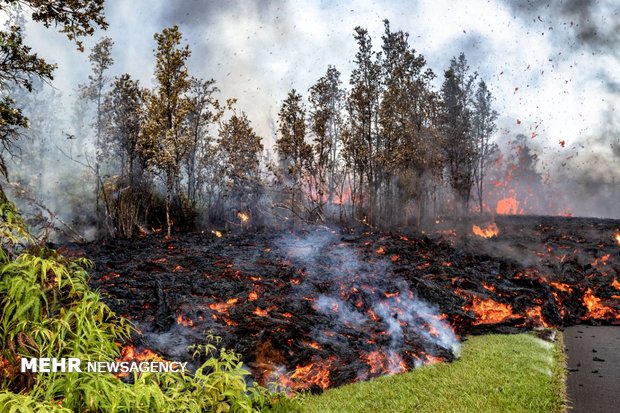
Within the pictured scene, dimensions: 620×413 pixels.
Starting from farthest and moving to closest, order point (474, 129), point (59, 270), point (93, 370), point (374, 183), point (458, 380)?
point (474, 129) < point (374, 183) < point (458, 380) < point (59, 270) < point (93, 370)

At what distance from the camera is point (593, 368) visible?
8.48 meters

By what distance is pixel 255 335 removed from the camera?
8.49 metres

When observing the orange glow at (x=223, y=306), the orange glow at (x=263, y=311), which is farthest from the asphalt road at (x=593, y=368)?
the orange glow at (x=223, y=306)

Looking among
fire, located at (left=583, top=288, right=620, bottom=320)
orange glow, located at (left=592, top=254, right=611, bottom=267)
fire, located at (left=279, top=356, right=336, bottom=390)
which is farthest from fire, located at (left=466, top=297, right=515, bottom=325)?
orange glow, located at (left=592, top=254, right=611, bottom=267)

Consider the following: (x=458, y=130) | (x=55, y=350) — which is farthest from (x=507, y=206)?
(x=55, y=350)

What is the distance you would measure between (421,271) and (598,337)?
18.0 feet

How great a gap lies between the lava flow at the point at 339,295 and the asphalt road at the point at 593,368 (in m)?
1.05

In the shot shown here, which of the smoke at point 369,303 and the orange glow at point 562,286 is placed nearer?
the smoke at point 369,303

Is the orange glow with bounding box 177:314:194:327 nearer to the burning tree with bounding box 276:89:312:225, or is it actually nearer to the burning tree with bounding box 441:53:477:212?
the burning tree with bounding box 276:89:312:225

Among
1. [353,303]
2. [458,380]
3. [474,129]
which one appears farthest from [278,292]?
[474,129]

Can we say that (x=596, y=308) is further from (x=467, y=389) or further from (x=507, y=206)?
(x=507, y=206)

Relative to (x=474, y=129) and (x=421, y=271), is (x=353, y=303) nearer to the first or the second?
(x=421, y=271)

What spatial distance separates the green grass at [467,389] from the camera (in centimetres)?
650

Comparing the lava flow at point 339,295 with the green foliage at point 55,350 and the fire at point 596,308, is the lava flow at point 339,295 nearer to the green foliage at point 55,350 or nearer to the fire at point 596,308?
the fire at point 596,308
